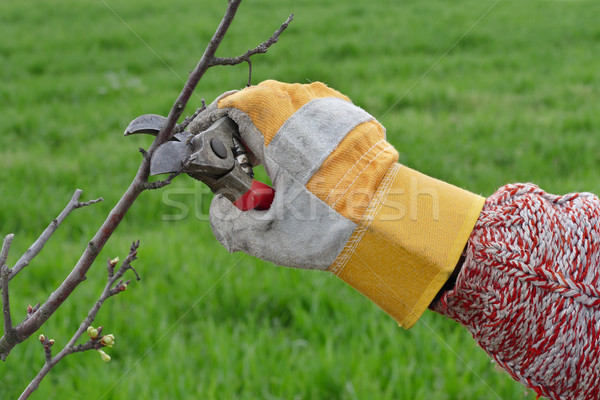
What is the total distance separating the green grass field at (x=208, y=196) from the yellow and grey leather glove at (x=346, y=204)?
1.03m

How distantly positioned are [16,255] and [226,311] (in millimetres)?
1448

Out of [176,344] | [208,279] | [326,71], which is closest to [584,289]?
[176,344]

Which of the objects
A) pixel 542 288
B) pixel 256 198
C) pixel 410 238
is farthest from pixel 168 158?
pixel 542 288

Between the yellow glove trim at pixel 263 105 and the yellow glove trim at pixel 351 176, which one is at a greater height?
the yellow glove trim at pixel 263 105

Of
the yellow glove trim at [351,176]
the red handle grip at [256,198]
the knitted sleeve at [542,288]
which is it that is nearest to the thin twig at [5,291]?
the red handle grip at [256,198]

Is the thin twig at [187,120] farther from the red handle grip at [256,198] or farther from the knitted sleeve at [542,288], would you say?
the knitted sleeve at [542,288]

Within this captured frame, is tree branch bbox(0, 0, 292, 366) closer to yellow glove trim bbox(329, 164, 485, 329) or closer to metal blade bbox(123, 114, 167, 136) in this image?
metal blade bbox(123, 114, 167, 136)

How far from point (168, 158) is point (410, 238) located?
21.8 inches

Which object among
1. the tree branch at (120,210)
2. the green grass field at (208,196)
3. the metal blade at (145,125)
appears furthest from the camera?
the green grass field at (208,196)

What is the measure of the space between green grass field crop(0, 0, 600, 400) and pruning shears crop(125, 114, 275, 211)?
44.4 inches

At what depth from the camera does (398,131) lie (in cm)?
427

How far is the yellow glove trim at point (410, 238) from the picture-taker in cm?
123

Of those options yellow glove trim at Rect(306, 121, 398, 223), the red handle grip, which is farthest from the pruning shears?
yellow glove trim at Rect(306, 121, 398, 223)

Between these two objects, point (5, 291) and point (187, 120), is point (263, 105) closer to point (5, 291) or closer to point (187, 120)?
point (187, 120)
